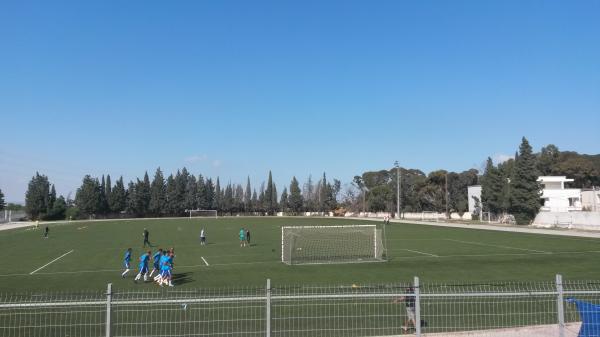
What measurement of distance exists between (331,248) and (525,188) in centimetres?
5347

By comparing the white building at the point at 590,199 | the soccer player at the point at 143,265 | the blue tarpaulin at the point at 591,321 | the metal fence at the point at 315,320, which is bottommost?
the metal fence at the point at 315,320

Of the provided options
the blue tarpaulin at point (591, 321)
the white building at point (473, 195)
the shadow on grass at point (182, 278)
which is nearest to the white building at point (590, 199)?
the white building at point (473, 195)

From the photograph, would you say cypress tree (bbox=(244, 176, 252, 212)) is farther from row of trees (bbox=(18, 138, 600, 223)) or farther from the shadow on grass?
the shadow on grass

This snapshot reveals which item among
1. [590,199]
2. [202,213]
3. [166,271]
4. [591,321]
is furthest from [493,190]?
[202,213]

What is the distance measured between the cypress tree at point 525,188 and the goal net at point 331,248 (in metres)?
46.5

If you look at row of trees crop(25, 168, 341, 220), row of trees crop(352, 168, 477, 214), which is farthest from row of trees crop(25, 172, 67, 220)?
row of trees crop(352, 168, 477, 214)

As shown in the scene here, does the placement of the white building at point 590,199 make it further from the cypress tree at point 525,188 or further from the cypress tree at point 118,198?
the cypress tree at point 118,198

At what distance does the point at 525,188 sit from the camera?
76.9 metres

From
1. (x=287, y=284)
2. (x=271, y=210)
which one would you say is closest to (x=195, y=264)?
(x=287, y=284)

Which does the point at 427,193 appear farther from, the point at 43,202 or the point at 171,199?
the point at 43,202

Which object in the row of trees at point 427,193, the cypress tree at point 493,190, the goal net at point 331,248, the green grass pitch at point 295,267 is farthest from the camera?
the row of trees at point 427,193

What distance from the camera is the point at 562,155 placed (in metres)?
131

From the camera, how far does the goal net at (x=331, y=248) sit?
2956 centimetres

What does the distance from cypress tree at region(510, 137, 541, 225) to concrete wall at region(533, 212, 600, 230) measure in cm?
168
